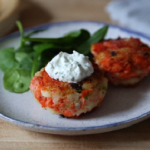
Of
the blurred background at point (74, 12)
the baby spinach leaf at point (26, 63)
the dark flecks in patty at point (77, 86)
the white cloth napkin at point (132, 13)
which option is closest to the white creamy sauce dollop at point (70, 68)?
the dark flecks in patty at point (77, 86)

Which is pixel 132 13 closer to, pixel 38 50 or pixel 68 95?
pixel 38 50

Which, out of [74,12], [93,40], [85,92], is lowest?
[74,12]

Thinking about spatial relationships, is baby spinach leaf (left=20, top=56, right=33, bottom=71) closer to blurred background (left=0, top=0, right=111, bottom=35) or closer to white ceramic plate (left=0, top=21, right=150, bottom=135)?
white ceramic plate (left=0, top=21, right=150, bottom=135)

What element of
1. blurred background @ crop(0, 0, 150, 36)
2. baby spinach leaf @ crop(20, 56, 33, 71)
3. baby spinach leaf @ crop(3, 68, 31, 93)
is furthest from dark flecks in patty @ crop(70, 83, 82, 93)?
blurred background @ crop(0, 0, 150, 36)

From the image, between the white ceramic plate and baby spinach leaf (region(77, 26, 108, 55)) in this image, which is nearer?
the white ceramic plate

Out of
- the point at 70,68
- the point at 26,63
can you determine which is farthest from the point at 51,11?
the point at 70,68

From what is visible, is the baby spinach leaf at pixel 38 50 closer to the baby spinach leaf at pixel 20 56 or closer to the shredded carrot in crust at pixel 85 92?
the baby spinach leaf at pixel 20 56
